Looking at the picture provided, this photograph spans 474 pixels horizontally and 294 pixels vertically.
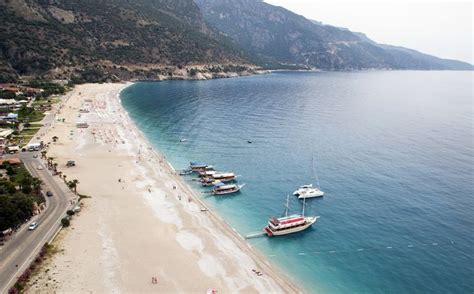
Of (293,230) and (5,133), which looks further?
(5,133)

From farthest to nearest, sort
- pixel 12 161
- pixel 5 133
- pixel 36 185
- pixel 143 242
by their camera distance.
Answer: pixel 5 133 → pixel 12 161 → pixel 36 185 → pixel 143 242

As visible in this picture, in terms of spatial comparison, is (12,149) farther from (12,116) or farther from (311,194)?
(311,194)

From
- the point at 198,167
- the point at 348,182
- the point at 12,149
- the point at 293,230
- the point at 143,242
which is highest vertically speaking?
the point at 12,149

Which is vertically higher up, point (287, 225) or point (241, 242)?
point (287, 225)

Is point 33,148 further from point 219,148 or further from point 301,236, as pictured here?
point 301,236

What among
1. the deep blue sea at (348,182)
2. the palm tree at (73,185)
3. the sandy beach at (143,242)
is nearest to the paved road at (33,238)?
the palm tree at (73,185)

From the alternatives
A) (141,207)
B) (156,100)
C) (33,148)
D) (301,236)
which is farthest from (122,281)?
(156,100)

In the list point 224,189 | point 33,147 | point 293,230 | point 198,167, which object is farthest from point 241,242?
point 33,147

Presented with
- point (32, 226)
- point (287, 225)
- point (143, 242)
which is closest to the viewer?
point (32, 226)
